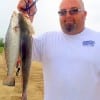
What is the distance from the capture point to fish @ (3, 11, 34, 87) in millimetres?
4438

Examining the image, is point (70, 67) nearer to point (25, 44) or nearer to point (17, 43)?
point (25, 44)

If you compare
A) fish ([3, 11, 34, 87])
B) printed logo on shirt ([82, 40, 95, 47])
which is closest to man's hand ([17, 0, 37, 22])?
fish ([3, 11, 34, 87])

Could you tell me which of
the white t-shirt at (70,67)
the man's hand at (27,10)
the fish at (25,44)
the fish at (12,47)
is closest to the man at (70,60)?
the white t-shirt at (70,67)

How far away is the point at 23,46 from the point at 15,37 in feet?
0.45

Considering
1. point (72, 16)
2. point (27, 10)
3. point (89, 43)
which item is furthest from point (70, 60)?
point (27, 10)

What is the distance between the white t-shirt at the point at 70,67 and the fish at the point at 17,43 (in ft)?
3.31

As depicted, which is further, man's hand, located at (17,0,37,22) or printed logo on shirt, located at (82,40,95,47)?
printed logo on shirt, located at (82,40,95,47)

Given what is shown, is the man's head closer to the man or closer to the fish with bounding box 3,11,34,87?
the man

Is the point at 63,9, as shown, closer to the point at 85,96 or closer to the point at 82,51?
the point at 82,51

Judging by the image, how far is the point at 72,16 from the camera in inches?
223

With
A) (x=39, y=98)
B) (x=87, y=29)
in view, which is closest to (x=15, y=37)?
(x=87, y=29)

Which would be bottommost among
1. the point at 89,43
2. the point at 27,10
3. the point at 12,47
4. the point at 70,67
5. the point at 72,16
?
the point at 70,67

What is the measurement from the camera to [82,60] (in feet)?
18.2

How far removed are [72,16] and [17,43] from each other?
1349mm
